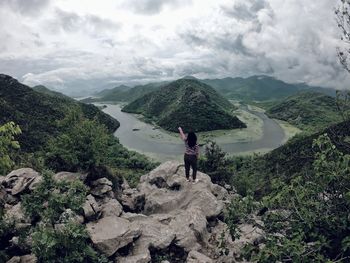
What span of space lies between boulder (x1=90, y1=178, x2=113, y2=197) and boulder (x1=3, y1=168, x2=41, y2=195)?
3912mm

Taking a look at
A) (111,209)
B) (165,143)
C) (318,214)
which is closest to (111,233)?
(111,209)

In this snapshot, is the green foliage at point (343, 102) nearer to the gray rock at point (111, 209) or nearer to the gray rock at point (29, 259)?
the gray rock at point (29, 259)

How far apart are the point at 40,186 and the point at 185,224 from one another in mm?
8303

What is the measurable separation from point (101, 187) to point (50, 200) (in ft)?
27.3

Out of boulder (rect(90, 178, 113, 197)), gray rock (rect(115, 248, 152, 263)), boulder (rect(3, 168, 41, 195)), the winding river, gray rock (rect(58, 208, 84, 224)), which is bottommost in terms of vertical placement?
the winding river

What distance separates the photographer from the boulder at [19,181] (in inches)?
804

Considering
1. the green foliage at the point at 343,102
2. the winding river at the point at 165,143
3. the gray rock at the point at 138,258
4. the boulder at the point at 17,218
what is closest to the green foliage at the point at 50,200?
the boulder at the point at 17,218

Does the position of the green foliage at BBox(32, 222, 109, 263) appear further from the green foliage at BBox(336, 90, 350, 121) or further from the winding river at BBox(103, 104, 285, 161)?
the winding river at BBox(103, 104, 285, 161)

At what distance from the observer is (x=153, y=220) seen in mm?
20078

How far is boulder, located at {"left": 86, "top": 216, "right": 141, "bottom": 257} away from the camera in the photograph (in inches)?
618

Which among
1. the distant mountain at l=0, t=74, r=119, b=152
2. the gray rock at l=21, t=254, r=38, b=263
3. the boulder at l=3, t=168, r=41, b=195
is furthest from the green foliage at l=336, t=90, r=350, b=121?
the distant mountain at l=0, t=74, r=119, b=152

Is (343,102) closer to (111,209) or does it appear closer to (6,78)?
(111,209)

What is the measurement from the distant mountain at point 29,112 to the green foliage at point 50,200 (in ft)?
248

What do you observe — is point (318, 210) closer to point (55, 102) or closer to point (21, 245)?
point (21, 245)
